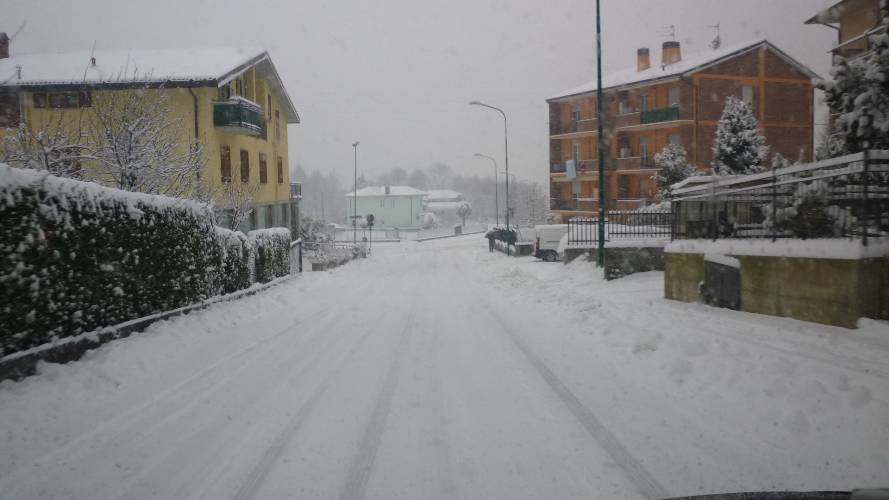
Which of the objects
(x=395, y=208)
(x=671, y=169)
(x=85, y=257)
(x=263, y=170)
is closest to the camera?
(x=85, y=257)

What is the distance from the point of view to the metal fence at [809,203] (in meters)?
6.89

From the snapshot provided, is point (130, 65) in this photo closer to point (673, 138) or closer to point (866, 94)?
point (866, 94)

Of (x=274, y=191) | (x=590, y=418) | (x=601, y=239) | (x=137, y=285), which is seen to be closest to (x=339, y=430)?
(x=590, y=418)

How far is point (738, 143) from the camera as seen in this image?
83.1 feet

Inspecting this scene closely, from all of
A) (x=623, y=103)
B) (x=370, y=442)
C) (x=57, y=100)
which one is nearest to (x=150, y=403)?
(x=370, y=442)

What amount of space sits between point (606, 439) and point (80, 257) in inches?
266

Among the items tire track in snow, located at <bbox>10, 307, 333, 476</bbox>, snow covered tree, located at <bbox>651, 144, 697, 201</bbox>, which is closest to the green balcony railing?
snow covered tree, located at <bbox>651, 144, 697, 201</bbox>

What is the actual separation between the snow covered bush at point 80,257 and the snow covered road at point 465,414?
22.4 inches

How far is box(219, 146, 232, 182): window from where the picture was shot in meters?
24.2

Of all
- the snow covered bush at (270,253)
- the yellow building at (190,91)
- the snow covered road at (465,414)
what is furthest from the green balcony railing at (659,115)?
the snow covered road at (465,414)

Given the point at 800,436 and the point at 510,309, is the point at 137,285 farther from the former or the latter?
the point at 800,436

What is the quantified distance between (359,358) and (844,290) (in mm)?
6228

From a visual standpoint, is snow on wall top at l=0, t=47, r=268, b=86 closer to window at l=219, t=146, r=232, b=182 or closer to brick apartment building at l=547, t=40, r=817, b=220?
window at l=219, t=146, r=232, b=182

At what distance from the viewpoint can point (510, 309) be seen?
40.1 feet
